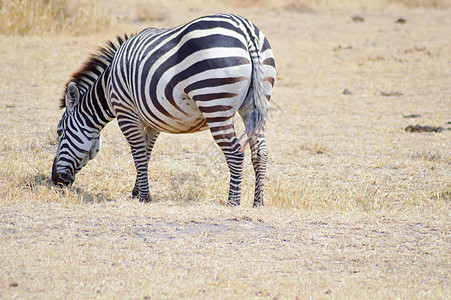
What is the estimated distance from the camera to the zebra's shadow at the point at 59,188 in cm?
573

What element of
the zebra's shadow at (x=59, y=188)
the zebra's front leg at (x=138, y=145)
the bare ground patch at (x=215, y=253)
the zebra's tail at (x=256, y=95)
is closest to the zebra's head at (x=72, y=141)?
the zebra's shadow at (x=59, y=188)

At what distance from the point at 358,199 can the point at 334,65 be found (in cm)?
831

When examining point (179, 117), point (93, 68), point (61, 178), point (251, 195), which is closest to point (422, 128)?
point (251, 195)

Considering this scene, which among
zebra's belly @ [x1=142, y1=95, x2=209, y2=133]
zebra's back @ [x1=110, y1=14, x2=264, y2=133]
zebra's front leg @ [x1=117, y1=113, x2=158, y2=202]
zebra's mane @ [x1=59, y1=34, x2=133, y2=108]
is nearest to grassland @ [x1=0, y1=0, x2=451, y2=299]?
zebra's front leg @ [x1=117, y1=113, x2=158, y2=202]

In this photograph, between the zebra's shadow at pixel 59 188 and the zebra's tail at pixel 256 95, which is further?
the zebra's shadow at pixel 59 188

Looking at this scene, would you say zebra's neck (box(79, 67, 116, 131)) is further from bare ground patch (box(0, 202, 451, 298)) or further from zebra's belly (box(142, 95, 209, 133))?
bare ground patch (box(0, 202, 451, 298))

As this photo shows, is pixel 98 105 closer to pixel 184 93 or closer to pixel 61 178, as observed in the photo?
pixel 61 178

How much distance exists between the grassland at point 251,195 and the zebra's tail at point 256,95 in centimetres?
83

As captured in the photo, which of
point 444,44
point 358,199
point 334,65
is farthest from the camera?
point 444,44

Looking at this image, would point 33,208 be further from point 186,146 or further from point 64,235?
point 186,146

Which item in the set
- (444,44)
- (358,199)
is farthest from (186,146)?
(444,44)

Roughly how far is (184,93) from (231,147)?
0.70 meters

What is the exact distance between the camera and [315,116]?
10062 millimetres

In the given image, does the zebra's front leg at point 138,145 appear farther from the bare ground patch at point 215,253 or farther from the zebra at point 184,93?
the bare ground patch at point 215,253
